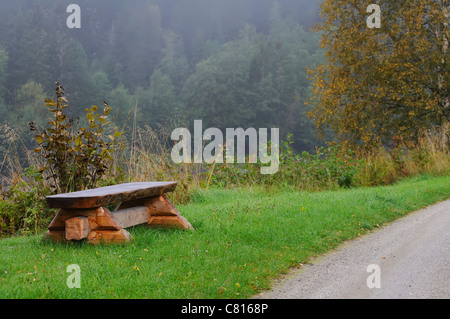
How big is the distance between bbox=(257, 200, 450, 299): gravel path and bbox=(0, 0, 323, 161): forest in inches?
1517

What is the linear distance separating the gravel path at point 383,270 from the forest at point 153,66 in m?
38.5

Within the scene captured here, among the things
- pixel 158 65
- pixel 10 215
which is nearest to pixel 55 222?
pixel 10 215

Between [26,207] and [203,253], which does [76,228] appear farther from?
[26,207]

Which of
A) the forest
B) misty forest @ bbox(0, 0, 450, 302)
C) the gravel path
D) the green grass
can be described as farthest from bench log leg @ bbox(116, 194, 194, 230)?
the forest

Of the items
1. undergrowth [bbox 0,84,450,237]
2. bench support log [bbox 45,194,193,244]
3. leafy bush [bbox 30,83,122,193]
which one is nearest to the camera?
bench support log [bbox 45,194,193,244]

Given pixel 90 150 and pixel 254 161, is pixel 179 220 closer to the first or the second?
pixel 90 150

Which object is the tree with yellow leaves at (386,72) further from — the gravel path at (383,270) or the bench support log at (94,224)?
the bench support log at (94,224)

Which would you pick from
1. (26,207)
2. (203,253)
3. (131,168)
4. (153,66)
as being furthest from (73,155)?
(153,66)

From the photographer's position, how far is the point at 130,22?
86.6m

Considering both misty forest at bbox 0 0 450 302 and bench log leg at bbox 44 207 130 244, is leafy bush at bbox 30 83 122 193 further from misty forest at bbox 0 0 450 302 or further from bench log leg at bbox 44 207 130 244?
bench log leg at bbox 44 207 130 244

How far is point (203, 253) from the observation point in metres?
4.91

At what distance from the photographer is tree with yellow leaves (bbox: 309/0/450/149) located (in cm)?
1554

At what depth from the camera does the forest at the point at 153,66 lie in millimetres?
55094

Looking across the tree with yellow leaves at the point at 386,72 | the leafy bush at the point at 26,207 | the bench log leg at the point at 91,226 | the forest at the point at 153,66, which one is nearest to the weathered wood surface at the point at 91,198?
the bench log leg at the point at 91,226
